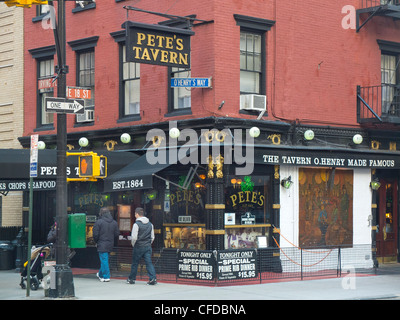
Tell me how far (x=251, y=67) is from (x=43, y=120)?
8.15 meters

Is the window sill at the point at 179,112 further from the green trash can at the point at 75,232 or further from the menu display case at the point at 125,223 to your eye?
the green trash can at the point at 75,232

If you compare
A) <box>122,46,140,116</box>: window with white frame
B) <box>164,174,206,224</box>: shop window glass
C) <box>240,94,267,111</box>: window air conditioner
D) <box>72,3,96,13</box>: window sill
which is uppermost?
<box>72,3,96,13</box>: window sill

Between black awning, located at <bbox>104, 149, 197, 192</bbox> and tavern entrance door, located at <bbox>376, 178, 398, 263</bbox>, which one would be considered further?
tavern entrance door, located at <bbox>376, 178, 398, 263</bbox>

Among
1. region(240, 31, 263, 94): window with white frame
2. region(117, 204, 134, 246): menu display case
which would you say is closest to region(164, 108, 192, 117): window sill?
region(240, 31, 263, 94): window with white frame

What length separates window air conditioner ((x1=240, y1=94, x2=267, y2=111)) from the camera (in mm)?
19344

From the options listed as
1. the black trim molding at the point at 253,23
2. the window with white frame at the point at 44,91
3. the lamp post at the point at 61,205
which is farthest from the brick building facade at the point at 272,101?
the lamp post at the point at 61,205

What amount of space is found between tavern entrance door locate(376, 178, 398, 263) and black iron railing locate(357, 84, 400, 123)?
7.59ft

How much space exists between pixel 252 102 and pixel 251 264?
4.20m

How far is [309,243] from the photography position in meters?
20.9

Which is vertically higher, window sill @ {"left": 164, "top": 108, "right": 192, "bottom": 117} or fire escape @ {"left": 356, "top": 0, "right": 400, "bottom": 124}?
fire escape @ {"left": 356, "top": 0, "right": 400, "bottom": 124}

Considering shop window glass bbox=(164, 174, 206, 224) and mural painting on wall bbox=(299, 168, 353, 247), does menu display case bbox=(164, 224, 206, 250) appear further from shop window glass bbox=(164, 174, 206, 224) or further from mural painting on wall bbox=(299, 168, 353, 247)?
mural painting on wall bbox=(299, 168, 353, 247)

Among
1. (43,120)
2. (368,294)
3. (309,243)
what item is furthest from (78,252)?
(368,294)

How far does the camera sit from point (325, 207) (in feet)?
70.0
